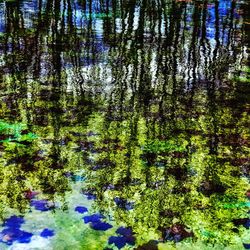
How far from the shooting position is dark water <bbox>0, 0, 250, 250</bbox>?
227cm

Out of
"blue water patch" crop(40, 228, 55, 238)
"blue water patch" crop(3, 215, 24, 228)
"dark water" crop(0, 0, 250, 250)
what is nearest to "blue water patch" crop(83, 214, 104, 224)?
"dark water" crop(0, 0, 250, 250)

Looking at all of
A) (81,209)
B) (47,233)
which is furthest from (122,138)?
(47,233)

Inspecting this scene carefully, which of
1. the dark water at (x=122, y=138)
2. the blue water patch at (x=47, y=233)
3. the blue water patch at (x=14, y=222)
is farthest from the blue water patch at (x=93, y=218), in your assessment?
the blue water patch at (x=14, y=222)

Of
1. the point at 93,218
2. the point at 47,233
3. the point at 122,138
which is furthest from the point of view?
the point at 122,138

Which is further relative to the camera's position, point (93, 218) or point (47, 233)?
point (93, 218)

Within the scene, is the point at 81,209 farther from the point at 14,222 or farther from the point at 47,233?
the point at 14,222

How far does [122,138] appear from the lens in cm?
317

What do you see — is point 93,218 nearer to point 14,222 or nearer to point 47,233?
point 47,233

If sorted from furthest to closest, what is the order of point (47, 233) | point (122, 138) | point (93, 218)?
point (122, 138) → point (93, 218) → point (47, 233)

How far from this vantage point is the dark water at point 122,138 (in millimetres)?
2268

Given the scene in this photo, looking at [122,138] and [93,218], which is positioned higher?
[122,138]

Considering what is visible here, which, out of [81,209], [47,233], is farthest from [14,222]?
[81,209]

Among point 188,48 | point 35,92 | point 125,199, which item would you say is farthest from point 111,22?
point 125,199

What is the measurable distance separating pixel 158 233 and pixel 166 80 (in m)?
2.37
